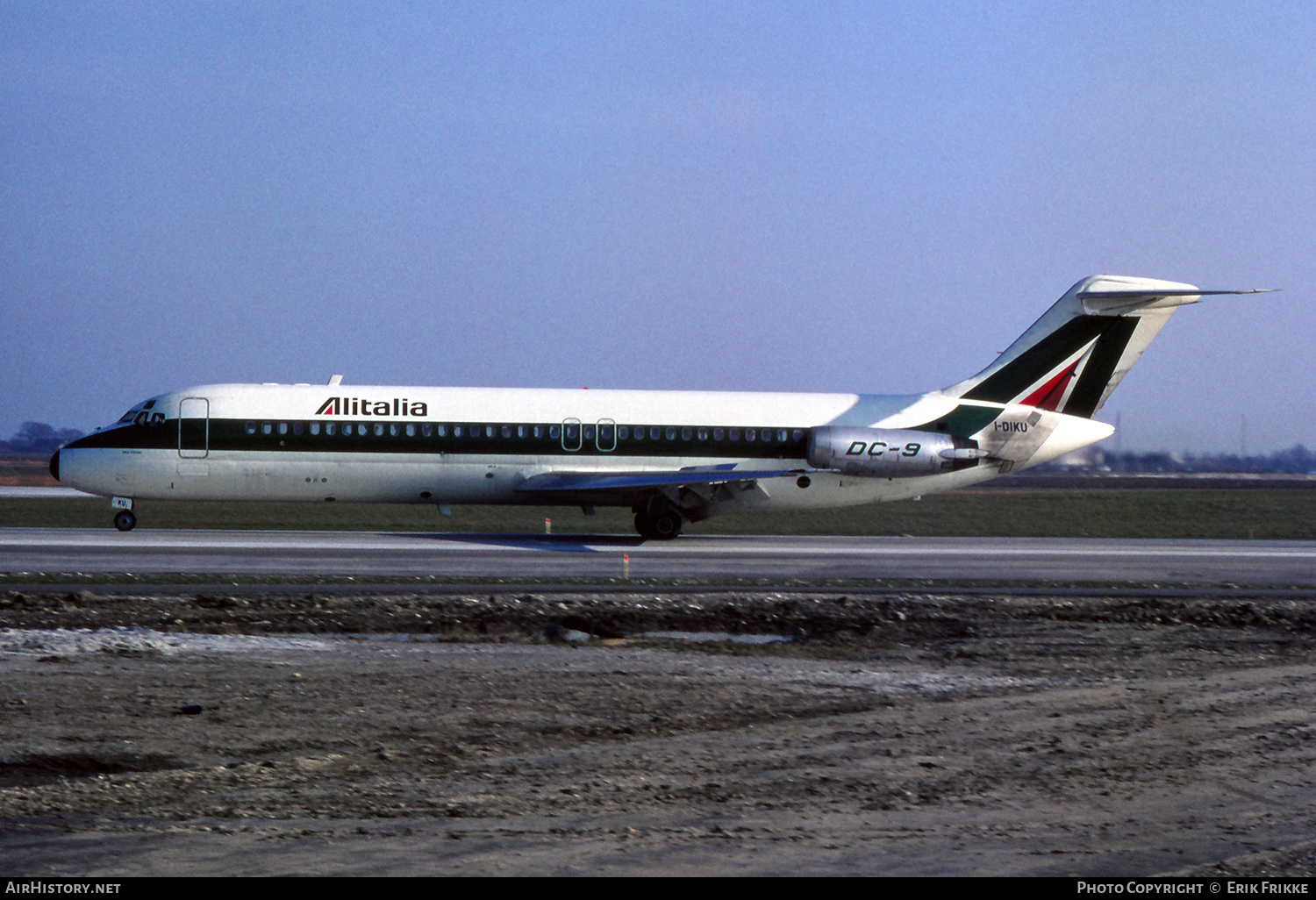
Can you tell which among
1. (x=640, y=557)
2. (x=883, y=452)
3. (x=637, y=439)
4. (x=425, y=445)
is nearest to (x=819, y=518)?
(x=883, y=452)

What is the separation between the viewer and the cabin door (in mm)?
31500

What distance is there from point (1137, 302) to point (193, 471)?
2460cm

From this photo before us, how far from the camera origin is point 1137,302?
33062 millimetres

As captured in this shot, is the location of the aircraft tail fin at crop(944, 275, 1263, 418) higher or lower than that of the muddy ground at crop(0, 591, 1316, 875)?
higher

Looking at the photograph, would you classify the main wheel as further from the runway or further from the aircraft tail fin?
the aircraft tail fin

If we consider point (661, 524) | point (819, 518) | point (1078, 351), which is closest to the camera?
point (661, 524)

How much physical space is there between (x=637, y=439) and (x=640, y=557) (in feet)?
18.6

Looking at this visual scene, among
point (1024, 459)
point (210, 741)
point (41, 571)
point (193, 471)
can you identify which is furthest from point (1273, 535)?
point (210, 741)

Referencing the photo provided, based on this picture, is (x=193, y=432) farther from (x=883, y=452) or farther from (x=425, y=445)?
(x=883, y=452)

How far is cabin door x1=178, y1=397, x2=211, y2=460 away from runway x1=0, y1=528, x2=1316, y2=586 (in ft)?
6.71

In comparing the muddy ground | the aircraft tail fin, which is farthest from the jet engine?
the muddy ground

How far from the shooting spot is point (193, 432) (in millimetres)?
31531

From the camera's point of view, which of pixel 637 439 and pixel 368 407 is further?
pixel 637 439

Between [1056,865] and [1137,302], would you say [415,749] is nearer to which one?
[1056,865]
